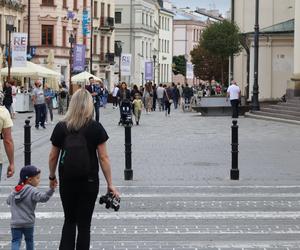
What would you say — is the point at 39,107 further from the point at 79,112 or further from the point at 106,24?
the point at 106,24

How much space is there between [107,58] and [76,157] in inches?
3381

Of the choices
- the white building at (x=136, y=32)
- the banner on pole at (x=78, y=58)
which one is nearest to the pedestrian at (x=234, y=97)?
the banner on pole at (x=78, y=58)

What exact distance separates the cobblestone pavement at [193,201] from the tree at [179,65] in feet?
389

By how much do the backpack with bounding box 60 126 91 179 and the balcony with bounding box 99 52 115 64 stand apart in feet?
276

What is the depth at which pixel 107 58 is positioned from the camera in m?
93.4

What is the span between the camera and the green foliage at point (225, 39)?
52.7m

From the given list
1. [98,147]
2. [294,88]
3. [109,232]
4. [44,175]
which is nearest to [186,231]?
[109,232]

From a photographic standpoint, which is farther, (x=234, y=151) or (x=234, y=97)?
(x=234, y=97)

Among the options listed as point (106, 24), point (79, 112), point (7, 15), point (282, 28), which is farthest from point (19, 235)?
point (106, 24)

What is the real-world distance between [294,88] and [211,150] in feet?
59.0

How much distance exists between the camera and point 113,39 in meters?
98.7

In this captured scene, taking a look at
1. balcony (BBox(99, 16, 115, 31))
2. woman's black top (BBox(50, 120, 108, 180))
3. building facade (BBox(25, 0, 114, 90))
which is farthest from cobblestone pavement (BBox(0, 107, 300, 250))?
balcony (BBox(99, 16, 115, 31))

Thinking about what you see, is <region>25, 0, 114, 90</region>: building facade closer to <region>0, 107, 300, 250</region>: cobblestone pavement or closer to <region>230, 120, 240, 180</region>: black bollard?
<region>0, 107, 300, 250</region>: cobblestone pavement

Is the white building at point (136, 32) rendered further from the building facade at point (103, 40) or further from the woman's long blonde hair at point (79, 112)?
the woman's long blonde hair at point (79, 112)
